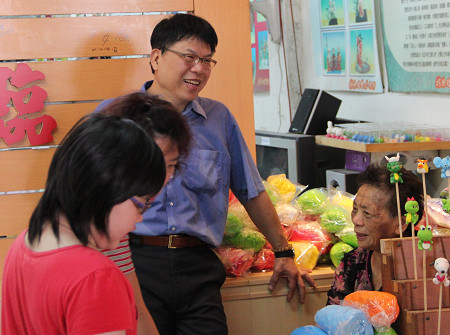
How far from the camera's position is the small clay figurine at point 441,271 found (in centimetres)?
166

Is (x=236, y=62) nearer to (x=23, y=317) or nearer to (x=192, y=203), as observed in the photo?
(x=192, y=203)

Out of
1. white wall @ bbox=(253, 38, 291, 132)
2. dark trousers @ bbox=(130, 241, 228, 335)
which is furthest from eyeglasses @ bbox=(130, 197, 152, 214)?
white wall @ bbox=(253, 38, 291, 132)

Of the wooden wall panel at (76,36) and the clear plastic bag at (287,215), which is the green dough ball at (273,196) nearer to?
the clear plastic bag at (287,215)

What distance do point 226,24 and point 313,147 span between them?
140cm

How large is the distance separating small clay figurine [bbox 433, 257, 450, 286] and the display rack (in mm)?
112

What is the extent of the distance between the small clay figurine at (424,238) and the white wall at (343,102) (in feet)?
7.24

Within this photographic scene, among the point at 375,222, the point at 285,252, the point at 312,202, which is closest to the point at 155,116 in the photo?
the point at 375,222

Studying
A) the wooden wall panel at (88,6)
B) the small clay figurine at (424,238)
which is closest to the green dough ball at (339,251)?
the small clay figurine at (424,238)

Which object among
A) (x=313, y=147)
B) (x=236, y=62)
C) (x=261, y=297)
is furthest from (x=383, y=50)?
(x=261, y=297)

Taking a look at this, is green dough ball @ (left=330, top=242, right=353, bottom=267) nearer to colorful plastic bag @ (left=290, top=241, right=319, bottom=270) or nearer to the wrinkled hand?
colorful plastic bag @ (left=290, top=241, right=319, bottom=270)

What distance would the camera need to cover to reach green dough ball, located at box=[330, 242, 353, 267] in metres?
2.63

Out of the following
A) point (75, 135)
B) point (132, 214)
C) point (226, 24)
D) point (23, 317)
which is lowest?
point (23, 317)

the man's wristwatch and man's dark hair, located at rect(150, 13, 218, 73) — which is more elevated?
man's dark hair, located at rect(150, 13, 218, 73)

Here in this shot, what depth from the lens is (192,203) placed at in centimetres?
224
